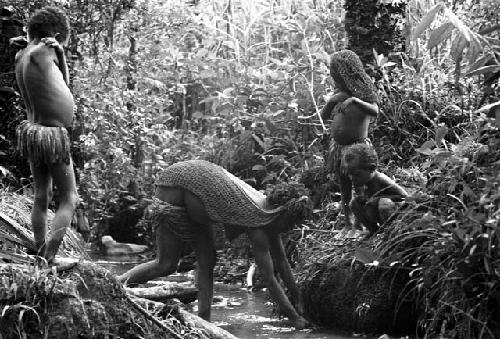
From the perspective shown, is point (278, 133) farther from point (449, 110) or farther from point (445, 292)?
point (445, 292)

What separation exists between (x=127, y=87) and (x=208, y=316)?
8.14 m

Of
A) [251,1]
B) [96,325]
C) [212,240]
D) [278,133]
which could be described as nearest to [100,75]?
[251,1]

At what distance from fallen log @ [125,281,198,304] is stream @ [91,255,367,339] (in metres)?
0.47

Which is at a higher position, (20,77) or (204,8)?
(204,8)

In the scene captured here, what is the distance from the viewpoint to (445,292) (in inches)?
179

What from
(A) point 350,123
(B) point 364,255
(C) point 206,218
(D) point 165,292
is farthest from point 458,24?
(A) point 350,123

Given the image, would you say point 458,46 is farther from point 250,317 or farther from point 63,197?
point 250,317

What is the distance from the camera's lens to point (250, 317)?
22.9ft

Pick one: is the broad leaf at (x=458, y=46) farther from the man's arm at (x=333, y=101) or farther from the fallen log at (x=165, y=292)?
the man's arm at (x=333, y=101)

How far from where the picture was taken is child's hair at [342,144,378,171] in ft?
20.8

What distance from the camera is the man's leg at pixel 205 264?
21.3ft

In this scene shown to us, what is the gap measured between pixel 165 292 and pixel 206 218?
822mm

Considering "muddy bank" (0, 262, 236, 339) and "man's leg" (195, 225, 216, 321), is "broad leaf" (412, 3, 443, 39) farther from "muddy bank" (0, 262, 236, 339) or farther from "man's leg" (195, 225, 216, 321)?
"man's leg" (195, 225, 216, 321)

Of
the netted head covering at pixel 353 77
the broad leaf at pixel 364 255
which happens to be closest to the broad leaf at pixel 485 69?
the broad leaf at pixel 364 255
